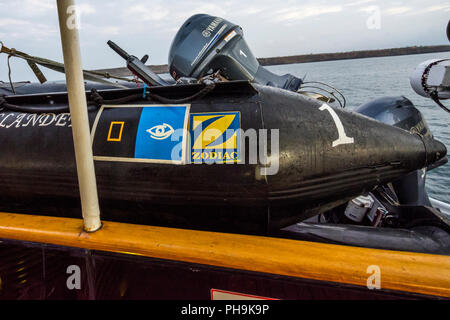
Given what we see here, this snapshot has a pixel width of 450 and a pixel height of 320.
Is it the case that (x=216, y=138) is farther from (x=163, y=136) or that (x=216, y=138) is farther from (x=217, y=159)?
(x=163, y=136)

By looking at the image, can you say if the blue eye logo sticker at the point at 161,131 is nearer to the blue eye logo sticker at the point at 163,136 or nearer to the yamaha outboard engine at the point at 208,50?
the blue eye logo sticker at the point at 163,136

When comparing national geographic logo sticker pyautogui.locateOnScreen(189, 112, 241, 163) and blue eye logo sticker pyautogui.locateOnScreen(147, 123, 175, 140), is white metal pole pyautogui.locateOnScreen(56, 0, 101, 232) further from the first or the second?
national geographic logo sticker pyautogui.locateOnScreen(189, 112, 241, 163)

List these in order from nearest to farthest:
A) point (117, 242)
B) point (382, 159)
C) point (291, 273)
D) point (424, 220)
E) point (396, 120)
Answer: point (291, 273) < point (117, 242) < point (382, 159) < point (424, 220) < point (396, 120)

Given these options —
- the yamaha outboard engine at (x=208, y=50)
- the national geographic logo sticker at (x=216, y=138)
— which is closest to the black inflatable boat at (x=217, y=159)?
the national geographic logo sticker at (x=216, y=138)

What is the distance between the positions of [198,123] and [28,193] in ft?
2.68

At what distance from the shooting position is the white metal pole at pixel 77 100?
2.39ft

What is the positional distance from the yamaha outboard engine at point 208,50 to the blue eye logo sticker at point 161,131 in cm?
140

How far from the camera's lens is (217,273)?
32.1 inches

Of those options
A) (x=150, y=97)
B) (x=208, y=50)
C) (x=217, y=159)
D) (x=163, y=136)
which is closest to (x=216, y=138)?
(x=217, y=159)

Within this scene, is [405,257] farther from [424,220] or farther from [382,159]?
[424,220]

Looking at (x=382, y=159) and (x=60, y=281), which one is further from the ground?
(x=382, y=159)

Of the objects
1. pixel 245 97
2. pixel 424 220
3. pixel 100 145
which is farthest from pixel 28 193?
pixel 424 220

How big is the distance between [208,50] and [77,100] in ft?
5.51

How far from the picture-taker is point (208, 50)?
2.24 meters
